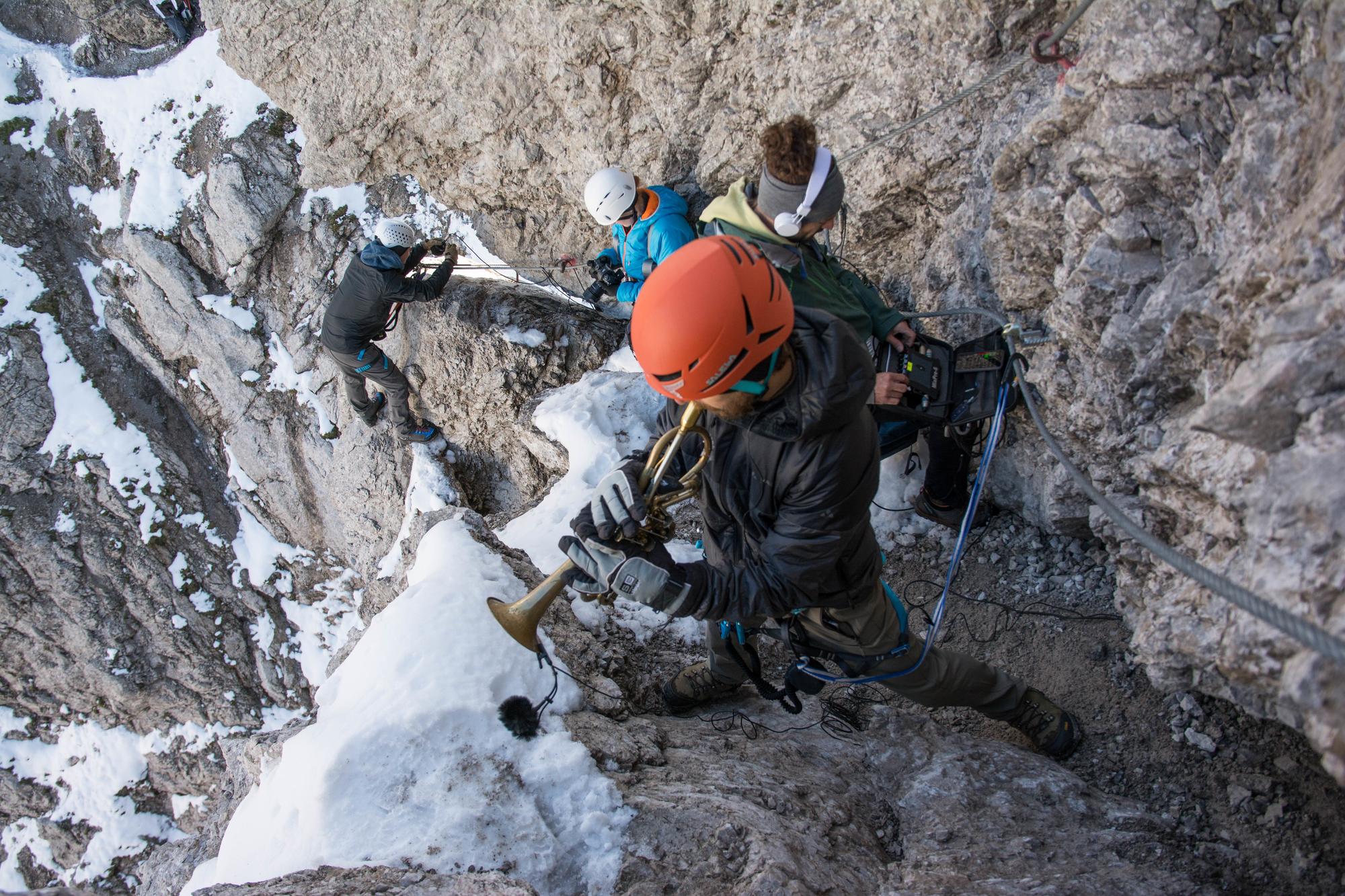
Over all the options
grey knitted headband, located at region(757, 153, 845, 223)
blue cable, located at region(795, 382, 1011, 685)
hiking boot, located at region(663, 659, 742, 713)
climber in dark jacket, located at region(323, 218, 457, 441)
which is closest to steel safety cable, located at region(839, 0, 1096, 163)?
grey knitted headband, located at region(757, 153, 845, 223)

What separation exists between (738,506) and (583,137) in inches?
237

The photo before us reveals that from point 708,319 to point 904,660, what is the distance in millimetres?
2093

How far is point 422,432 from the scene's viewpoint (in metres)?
9.27

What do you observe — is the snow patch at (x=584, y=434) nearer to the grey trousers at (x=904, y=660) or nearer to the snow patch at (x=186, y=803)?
the grey trousers at (x=904, y=660)

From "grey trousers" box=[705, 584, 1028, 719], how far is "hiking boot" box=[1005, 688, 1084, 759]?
0.10 metres

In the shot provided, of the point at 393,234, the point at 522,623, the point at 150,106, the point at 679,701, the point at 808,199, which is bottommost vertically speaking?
the point at 679,701

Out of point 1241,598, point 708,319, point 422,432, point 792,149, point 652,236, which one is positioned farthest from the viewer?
point 422,432

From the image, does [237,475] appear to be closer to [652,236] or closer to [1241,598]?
[652,236]

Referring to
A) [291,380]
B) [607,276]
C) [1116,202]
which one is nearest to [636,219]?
[607,276]

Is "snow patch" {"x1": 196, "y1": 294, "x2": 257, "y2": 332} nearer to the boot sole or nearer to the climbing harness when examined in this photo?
the boot sole

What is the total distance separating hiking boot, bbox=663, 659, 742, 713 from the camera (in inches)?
169

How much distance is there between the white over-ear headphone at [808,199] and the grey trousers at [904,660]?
2.07 m

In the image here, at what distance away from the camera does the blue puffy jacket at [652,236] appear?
588cm

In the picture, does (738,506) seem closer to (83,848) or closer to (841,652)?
(841,652)
